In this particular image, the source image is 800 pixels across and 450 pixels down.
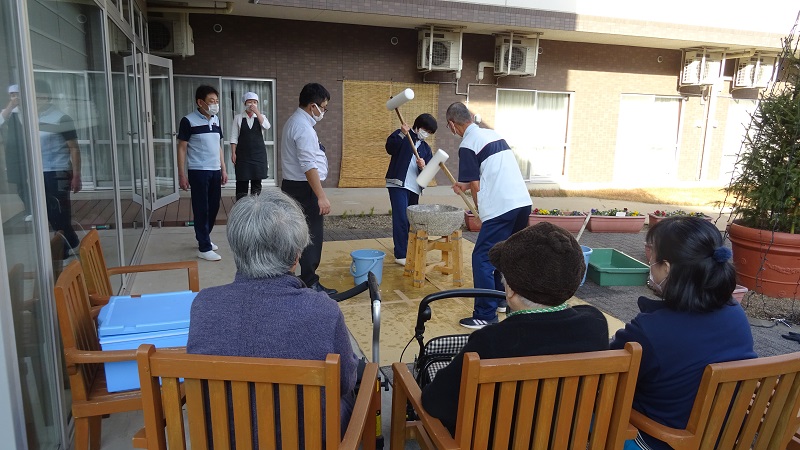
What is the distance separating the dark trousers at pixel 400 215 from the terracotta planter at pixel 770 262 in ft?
9.47

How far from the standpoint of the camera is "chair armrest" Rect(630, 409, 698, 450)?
1641 mm

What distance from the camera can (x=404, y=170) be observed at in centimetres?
522

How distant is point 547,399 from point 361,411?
52 centimetres

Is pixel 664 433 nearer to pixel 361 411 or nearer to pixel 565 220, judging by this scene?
pixel 361 411

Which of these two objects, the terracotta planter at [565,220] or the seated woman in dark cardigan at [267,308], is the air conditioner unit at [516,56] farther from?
the seated woman in dark cardigan at [267,308]

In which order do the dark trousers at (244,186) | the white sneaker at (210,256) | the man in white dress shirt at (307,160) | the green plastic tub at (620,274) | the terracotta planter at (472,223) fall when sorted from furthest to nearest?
the terracotta planter at (472,223) < the dark trousers at (244,186) < the white sneaker at (210,256) < the green plastic tub at (620,274) < the man in white dress shirt at (307,160)

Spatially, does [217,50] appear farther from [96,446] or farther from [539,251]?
[539,251]

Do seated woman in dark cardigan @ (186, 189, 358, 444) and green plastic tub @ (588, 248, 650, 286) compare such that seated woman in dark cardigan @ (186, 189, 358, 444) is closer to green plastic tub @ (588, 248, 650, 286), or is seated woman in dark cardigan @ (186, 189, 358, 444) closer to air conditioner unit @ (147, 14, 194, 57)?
green plastic tub @ (588, 248, 650, 286)

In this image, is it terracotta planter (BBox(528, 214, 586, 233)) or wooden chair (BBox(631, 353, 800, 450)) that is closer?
wooden chair (BBox(631, 353, 800, 450))

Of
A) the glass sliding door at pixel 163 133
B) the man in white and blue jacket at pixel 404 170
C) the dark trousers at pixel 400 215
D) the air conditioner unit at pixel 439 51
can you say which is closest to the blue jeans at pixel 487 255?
the man in white and blue jacket at pixel 404 170

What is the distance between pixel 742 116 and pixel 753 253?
9.37 meters

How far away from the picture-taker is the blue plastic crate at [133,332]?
2.01m

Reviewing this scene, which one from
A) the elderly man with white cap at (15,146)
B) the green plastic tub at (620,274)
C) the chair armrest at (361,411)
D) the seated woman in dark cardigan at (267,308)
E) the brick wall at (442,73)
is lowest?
the green plastic tub at (620,274)

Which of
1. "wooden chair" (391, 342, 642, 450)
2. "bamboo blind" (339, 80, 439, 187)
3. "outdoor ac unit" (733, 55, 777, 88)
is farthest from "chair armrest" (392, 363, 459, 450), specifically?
"outdoor ac unit" (733, 55, 777, 88)
